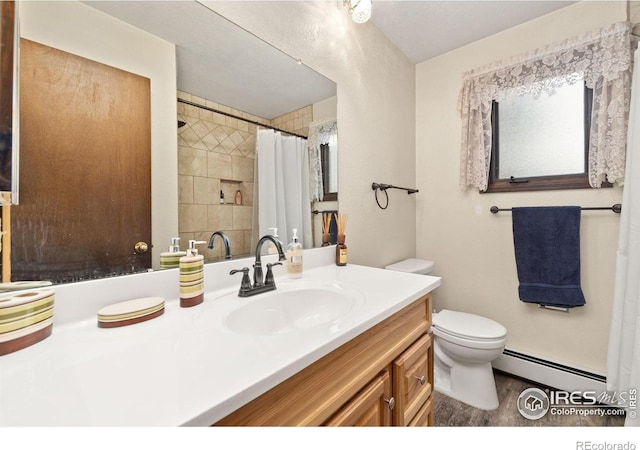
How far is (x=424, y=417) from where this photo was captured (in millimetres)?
935

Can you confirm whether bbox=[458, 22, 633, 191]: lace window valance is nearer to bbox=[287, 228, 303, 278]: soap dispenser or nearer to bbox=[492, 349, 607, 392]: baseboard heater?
bbox=[492, 349, 607, 392]: baseboard heater

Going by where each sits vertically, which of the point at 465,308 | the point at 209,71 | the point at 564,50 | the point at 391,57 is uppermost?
the point at 391,57

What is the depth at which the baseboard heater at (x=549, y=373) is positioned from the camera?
1.46 metres

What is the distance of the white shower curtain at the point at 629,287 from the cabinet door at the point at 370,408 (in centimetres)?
132

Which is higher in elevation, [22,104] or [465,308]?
[22,104]

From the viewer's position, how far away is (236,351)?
1.59 feet

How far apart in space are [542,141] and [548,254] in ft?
2.38

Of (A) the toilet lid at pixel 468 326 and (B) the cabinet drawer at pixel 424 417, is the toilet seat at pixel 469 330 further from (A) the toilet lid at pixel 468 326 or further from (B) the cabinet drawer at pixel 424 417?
(B) the cabinet drawer at pixel 424 417

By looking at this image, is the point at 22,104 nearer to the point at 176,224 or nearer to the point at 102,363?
the point at 176,224

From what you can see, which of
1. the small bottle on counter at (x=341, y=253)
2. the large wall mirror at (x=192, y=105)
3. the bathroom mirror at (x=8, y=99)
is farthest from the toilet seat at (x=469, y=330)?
the bathroom mirror at (x=8, y=99)

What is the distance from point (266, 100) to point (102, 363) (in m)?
1.03

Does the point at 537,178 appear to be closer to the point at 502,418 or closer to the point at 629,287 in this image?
the point at 629,287

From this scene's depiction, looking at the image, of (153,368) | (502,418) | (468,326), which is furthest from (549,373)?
(153,368)
